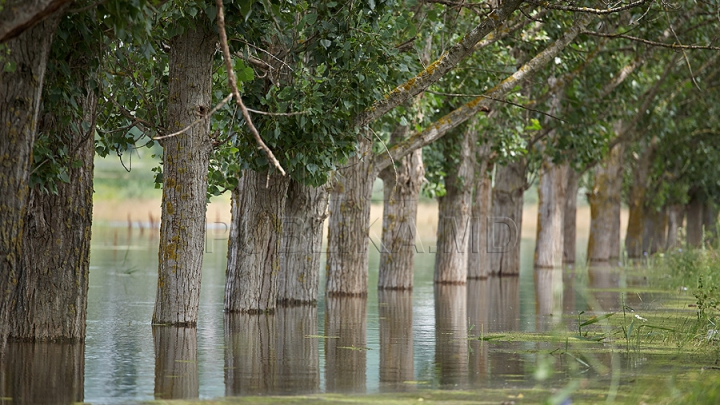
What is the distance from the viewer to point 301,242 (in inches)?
719

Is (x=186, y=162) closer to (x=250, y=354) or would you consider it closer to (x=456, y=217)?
(x=250, y=354)

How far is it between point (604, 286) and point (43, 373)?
57.2 feet

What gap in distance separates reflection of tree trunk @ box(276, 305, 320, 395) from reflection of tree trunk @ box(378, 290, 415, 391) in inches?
24.5

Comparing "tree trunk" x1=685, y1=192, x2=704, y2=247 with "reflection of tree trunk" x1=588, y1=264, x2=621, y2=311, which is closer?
"reflection of tree trunk" x1=588, y1=264, x2=621, y2=311

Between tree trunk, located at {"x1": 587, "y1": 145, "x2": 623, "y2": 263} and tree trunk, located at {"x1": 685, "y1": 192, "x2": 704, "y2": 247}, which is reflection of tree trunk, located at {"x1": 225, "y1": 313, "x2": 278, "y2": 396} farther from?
tree trunk, located at {"x1": 685, "y1": 192, "x2": 704, "y2": 247}

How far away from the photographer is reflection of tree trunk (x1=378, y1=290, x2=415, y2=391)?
9398 millimetres

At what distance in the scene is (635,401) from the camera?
7.64m

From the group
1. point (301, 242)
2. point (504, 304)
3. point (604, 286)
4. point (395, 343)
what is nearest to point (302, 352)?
point (395, 343)

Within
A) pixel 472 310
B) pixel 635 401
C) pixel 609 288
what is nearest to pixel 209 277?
pixel 609 288

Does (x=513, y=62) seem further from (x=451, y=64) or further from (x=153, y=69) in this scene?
(x=153, y=69)

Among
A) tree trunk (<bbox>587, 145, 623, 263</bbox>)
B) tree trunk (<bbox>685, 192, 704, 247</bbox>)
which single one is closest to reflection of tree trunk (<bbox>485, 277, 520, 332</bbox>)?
tree trunk (<bbox>587, 145, 623, 263</bbox>)

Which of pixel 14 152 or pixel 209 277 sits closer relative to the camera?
pixel 14 152

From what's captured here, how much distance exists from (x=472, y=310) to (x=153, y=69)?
6681 mm

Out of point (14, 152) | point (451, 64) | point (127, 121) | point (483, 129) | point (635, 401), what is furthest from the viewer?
point (483, 129)
